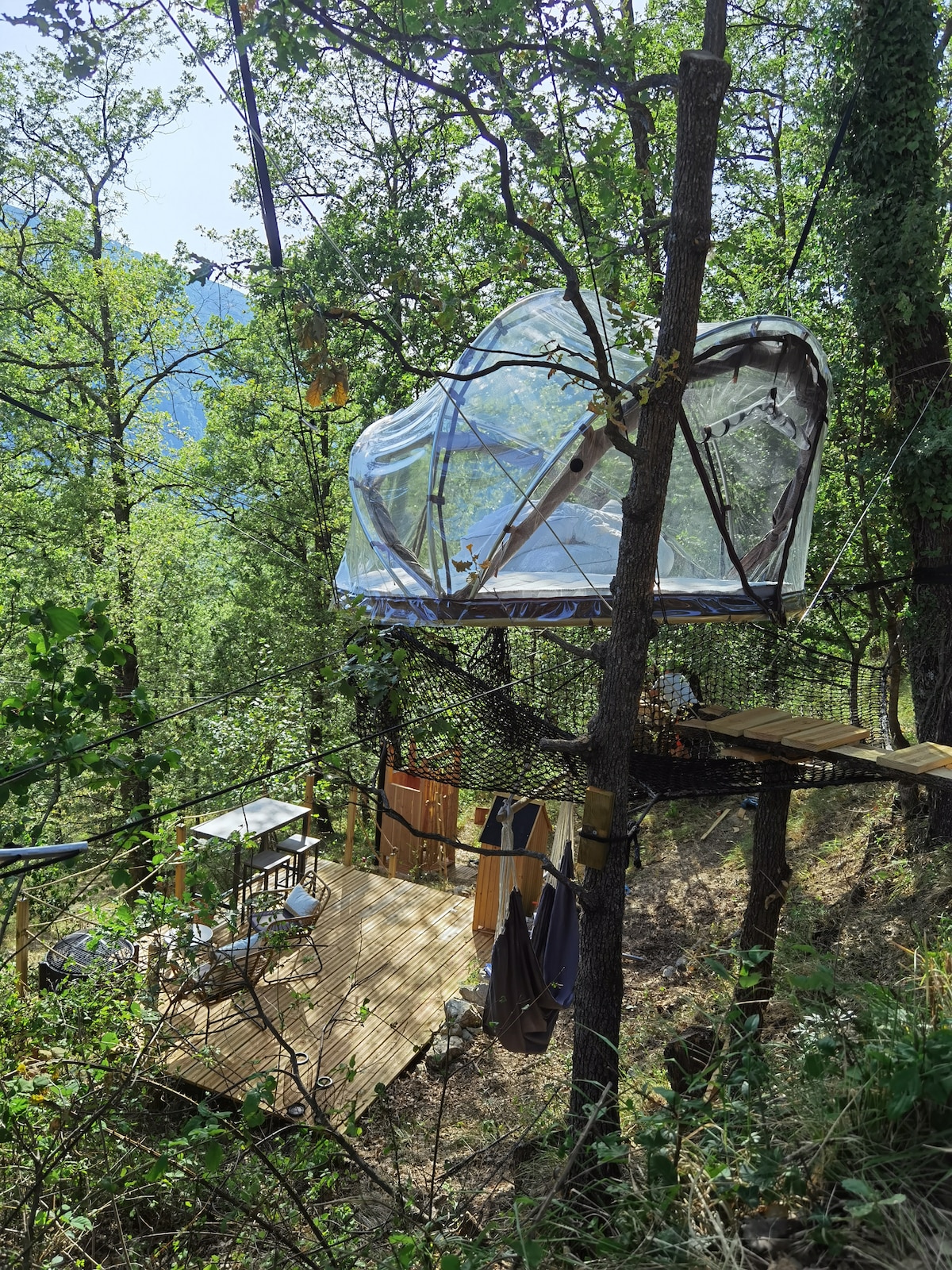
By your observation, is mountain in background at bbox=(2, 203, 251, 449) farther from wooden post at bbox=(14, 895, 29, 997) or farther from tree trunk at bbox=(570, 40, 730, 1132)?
tree trunk at bbox=(570, 40, 730, 1132)

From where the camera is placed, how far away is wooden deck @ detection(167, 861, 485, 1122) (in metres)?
5.17

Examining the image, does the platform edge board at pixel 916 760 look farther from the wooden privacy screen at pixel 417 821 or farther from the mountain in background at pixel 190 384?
the mountain in background at pixel 190 384

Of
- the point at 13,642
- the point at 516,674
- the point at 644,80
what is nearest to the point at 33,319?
the point at 13,642

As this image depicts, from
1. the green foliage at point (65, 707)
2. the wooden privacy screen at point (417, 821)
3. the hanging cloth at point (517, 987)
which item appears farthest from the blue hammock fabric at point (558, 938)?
the wooden privacy screen at point (417, 821)

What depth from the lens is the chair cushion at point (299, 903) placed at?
6695 mm

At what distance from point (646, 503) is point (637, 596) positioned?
0.32 m

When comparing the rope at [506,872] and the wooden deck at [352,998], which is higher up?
the rope at [506,872]

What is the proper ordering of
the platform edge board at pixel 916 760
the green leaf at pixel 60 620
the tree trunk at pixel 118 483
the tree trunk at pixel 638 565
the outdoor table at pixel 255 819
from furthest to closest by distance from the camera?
the tree trunk at pixel 118 483 < the outdoor table at pixel 255 819 < the platform edge board at pixel 916 760 < the tree trunk at pixel 638 565 < the green leaf at pixel 60 620

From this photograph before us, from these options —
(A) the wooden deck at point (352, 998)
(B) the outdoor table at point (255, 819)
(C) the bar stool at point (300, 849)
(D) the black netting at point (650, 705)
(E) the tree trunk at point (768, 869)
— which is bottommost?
(A) the wooden deck at point (352, 998)

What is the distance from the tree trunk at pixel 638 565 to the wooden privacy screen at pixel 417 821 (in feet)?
19.1

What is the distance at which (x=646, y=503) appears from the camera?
9.45 feet

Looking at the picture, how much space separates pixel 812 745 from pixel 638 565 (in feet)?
4.80

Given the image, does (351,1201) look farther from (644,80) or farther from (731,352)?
(644,80)

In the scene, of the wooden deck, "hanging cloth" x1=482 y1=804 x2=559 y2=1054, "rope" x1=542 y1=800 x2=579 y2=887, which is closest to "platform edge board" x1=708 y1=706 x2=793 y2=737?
"rope" x1=542 y1=800 x2=579 y2=887
